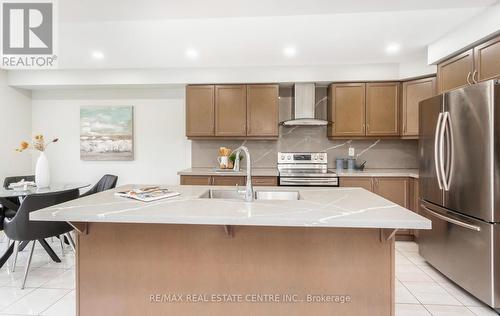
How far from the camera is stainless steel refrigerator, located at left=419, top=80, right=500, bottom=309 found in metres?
2.09

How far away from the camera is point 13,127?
431cm

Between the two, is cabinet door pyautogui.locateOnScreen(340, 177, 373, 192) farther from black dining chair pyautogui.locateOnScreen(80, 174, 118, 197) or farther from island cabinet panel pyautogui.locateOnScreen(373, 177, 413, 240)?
black dining chair pyautogui.locateOnScreen(80, 174, 118, 197)

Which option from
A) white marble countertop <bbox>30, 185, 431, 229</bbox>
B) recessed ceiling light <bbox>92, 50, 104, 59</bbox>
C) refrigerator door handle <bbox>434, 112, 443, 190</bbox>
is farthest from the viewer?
recessed ceiling light <bbox>92, 50, 104, 59</bbox>

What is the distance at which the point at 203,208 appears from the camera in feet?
5.09

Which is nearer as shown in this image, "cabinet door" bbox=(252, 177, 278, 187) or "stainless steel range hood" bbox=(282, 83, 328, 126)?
"cabinet door" bbox=(252, 177, 278, 187)

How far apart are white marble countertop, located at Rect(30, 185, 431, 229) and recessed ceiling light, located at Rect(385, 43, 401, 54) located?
2.24 m

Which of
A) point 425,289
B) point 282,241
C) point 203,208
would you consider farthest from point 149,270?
point 425,289

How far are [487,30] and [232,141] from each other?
128 inches

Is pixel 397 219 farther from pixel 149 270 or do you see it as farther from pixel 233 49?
pixel 233 49

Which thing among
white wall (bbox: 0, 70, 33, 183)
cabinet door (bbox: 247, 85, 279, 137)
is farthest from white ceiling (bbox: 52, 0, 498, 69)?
white wall (bbox: 0, 70, 33, 183)

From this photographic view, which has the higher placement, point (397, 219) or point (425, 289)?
point (397, 219)

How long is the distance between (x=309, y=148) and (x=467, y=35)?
235 centimetres

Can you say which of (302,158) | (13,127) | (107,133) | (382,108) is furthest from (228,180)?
(13,127)

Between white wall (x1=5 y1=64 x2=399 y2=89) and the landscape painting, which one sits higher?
white wall (x1=5 y1=64 x2=399 y2=89)
